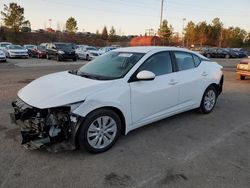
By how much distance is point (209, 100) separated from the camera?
621 centimetres

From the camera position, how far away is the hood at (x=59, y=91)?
368 centimetres

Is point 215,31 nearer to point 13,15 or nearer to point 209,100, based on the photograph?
point 13,15

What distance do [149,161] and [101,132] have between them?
2.75ft

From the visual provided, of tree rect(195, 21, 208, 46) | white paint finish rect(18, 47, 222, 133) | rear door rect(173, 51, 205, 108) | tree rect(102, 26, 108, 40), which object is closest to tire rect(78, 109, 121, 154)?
white paint finish rect(18, 47, 222, 133)

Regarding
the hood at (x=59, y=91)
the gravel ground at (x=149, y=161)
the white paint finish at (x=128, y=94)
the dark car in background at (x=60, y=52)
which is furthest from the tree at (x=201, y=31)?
the hood at (x=59, y=91)

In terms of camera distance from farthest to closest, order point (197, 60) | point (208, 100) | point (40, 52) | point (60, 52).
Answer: point (40, 52)
point (60, 52)
point (208, 100)
point (197, 60)

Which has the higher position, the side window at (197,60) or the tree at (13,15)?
the tree at (13,15)

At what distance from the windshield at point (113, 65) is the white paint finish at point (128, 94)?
0.47 feet

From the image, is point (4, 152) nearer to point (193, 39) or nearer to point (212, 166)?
point (212, 166)

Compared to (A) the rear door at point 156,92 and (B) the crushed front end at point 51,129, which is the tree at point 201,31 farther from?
(B) the crushed front end at point 51,129

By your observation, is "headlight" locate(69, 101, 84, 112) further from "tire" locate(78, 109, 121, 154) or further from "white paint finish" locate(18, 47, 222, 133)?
"tire" locate(78, 109, 121, 154)

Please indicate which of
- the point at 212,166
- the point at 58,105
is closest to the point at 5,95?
the point at 58,105

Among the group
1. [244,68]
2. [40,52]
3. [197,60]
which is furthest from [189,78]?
[40,52]

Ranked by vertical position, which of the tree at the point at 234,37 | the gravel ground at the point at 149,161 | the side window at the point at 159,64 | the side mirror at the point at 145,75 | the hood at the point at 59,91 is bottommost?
the gravel ground at the point at 149,161
